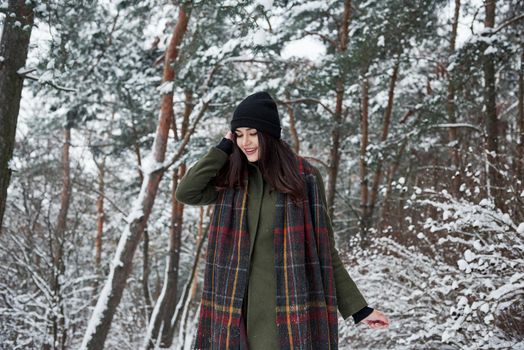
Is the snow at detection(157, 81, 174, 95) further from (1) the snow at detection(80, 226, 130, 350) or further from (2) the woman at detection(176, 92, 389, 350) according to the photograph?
(2) the woman at detection(176, 92, 389, 350)

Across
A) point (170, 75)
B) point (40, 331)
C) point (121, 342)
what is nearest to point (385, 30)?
point (170, 75)

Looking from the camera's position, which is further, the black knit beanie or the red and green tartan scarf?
the black knit beanie

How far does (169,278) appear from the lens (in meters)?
8.91

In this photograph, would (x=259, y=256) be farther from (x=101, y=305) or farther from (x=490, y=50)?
(x=490, y=50)

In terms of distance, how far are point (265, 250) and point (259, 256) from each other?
1.4 inches

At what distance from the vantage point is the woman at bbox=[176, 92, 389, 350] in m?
1.94

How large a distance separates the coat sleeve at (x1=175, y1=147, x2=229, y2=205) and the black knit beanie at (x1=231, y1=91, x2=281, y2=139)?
0.49 ft

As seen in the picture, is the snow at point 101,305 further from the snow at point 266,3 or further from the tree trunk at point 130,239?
the snow at point 266,3

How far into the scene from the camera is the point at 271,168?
6.97ft

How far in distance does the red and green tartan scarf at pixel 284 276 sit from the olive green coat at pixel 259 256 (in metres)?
0.04

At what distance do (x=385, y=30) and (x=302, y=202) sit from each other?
5.85m

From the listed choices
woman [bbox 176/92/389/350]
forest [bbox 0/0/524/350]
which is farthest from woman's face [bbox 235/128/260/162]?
forest [bbox 0/0/524/350]

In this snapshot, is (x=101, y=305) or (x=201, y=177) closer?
(x=201, y=177)

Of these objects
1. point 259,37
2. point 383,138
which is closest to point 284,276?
point 259,37
